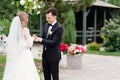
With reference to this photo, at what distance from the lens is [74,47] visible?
46.0ft

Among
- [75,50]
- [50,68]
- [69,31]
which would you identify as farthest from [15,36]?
[69,31]

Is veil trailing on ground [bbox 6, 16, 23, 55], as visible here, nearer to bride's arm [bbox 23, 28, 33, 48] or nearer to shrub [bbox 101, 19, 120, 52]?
bride's arm [bbox 23, 28, 33, 48]

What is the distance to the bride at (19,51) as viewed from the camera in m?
7.98

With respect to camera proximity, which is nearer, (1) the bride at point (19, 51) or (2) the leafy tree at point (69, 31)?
(1) the bride at point (19, 51)

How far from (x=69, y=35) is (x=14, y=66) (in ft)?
42.5

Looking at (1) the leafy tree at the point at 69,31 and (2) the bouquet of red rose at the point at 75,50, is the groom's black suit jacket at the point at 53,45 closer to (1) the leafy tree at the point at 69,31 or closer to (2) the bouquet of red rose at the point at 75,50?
(2) the bouquet of red rose at the point at 75,50

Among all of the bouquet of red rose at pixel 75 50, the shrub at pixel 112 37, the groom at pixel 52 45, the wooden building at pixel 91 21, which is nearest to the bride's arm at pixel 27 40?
the groom at pixel 52 45

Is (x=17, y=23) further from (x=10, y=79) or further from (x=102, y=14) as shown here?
(x=102, y=14)

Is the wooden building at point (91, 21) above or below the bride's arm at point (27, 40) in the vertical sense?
below

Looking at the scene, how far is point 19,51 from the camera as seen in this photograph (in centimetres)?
809

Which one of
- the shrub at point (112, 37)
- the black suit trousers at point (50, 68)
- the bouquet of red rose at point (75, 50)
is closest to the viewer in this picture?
the black suit trousers at point (50, 68)

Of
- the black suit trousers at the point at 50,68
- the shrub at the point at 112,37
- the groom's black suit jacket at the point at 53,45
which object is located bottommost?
the shrub at the point at 112,37

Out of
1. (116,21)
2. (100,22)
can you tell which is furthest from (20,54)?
(100,22)

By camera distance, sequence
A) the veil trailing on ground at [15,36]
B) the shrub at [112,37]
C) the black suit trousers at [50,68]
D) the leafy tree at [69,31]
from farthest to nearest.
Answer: the shrub at [112,37] → the leafy tree at [69,31] → the black suit trousers at [50,68] → the veil trailing on ground at [15,36]
